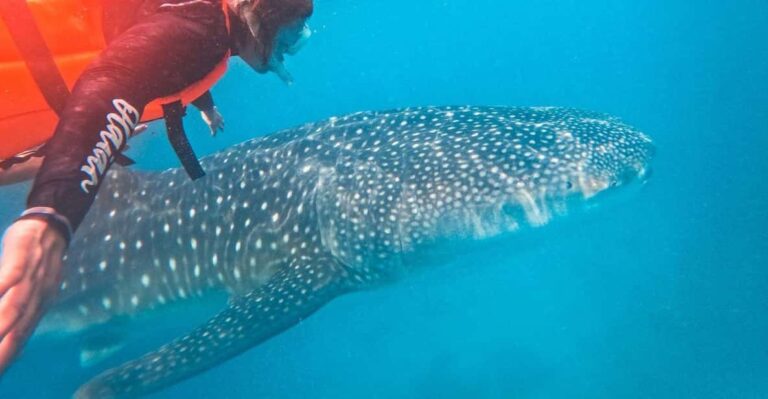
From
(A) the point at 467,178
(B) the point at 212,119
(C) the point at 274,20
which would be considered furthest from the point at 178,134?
(A) the point at 467,178

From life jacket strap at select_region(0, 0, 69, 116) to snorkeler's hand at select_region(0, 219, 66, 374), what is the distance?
1.25 meters

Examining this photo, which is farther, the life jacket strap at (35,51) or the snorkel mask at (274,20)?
the snorkel mask at (274,20)

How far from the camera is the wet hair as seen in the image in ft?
8.69

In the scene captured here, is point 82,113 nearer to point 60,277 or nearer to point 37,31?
point 60,277

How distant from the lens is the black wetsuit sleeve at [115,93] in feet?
5.60

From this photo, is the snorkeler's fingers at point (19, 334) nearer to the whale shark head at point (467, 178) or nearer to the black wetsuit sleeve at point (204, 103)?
the black wetsuit sleeve at point (204, 103)

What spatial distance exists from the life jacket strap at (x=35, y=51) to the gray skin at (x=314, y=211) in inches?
99.0

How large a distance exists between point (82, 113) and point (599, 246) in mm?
15411

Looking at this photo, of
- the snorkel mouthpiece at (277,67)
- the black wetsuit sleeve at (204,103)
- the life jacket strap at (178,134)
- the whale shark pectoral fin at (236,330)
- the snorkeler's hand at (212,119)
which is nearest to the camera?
the life jacket strap at (178,134)

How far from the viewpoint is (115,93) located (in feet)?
6.13

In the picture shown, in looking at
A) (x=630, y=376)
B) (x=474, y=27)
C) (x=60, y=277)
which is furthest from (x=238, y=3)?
(x=474, y=27)

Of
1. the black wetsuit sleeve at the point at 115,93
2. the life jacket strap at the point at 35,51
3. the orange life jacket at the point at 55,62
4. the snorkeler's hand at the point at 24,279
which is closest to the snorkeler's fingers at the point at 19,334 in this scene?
the snorkeler's hand at the point at 24,279

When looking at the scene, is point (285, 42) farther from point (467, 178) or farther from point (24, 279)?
point (467, 178)

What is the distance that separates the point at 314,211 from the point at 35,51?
323 centimetres
